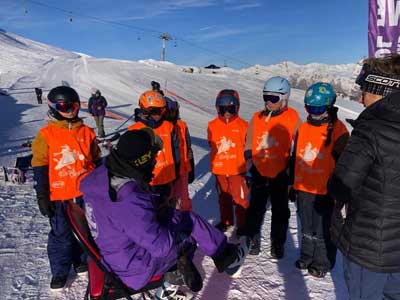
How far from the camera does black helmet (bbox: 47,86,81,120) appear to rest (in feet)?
9.79

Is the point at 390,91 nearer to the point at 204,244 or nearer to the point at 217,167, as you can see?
the point at 204,244

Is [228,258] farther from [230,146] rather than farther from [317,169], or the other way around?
[230,146]

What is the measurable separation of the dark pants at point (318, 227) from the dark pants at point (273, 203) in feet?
0.95

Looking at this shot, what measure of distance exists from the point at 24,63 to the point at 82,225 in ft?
153

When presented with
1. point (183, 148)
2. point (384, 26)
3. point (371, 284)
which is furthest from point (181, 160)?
point (384, 26)

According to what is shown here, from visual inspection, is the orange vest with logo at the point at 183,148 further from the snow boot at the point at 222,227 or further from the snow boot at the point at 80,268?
the snow boot at the point at 80,268

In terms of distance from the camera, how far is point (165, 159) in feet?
12.7

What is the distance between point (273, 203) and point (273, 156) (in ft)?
1.78

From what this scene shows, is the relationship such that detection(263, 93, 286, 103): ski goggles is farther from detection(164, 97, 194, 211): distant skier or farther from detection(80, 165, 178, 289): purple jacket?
detection(80, 165, 178, 289): purple jacket

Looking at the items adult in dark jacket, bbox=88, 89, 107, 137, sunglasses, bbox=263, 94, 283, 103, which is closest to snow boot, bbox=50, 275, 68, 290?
sunglasses, bbox=263, 94, 283, 103

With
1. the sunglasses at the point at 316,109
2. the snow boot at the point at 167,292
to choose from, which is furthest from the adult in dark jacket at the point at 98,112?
the snow boot at the point at 167,292

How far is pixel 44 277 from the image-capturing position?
3223 mm

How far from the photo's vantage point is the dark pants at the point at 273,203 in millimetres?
3666

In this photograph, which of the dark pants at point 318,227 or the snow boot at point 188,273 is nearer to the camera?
the snow boot at point 188,273
